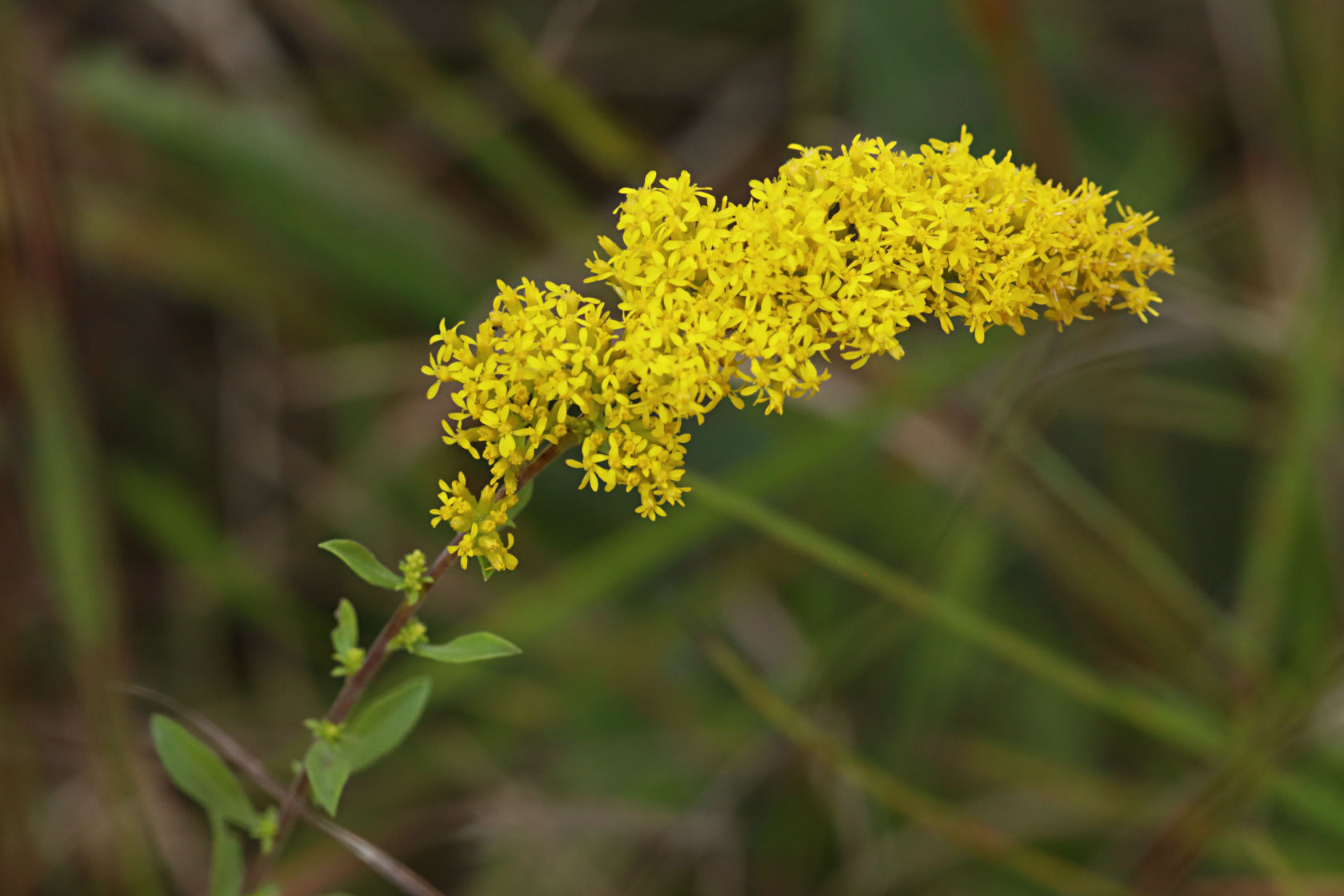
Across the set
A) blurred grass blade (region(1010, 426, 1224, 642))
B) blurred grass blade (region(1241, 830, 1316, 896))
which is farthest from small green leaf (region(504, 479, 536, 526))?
blurred grass blade (region(1241, 830, 1316, 896))

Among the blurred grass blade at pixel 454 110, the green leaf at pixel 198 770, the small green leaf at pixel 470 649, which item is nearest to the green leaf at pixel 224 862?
the green leaf at pixel 198 770

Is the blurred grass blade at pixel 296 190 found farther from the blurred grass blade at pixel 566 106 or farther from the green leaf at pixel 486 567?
the green leaf at pixel 486 567

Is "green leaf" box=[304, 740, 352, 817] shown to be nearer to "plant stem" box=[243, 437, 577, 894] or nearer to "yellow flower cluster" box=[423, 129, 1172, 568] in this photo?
"plant stem" box=[243, 437, 577, 894]

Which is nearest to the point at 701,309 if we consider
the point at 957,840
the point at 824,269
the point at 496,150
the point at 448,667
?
the point at 824,269

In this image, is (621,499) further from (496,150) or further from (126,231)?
(126,231)

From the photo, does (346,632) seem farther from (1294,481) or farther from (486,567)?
(1294,481)

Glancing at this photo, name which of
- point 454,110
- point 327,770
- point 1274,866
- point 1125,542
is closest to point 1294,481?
point 1125,542
